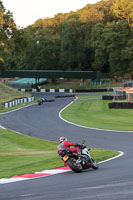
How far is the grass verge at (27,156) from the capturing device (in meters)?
18.1

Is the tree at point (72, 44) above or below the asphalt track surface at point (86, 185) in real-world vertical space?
above

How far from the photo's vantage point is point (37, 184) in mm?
14367

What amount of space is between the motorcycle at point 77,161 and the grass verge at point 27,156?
143cm

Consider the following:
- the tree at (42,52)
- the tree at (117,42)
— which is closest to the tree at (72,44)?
the tree at (42,52)

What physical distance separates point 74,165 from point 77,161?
294mm

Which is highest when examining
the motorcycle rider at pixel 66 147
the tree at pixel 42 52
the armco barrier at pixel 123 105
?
the tree at pixel 42 52

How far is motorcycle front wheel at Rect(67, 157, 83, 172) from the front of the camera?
16578mm

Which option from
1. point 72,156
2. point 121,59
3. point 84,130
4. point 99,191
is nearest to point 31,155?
point 72,156

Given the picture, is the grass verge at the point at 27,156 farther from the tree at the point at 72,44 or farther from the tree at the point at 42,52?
the tree at the point at 42,52

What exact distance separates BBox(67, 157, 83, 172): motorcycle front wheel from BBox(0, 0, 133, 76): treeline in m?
86.9

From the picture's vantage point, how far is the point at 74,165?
1667 cm

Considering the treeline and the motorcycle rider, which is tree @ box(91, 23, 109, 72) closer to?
the treeline

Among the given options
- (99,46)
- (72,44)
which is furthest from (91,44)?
(72,44)

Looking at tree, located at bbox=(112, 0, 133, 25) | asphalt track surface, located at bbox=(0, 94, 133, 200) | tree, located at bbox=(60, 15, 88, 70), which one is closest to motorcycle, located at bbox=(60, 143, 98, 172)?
asphalt track surface, located at bbox=(0, 94, 133, 200)
